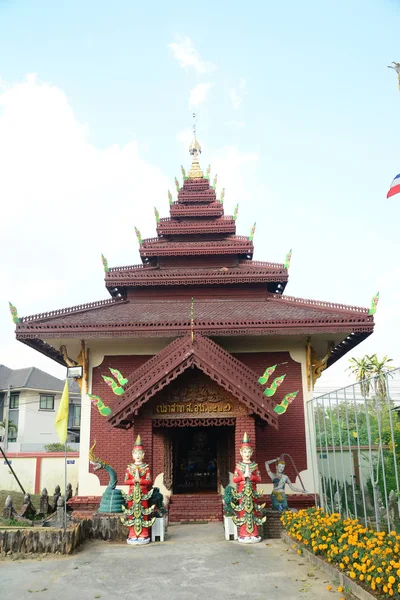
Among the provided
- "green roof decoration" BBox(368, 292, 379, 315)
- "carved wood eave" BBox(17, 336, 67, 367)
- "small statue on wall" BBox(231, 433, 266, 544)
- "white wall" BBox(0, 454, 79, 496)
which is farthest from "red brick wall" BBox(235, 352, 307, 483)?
"white wall" BBox(0, 454, 79, 496)

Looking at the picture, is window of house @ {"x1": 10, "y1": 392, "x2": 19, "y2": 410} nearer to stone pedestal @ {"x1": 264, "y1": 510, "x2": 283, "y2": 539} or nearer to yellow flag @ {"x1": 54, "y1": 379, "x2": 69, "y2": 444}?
yellow flag @ {"x1": 54, "y1": 379, "x2": 69, "y2": 444}

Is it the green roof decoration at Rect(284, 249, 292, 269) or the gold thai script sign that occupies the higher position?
the green roof decoration at Rect(284, 249, 292, 269)

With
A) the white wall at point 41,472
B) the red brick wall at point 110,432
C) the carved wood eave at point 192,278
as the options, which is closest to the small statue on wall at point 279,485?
the red brick wall at point 110,432

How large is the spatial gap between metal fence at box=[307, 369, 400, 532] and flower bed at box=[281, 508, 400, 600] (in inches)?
20.2

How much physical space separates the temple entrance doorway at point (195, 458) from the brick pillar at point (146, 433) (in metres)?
3.77

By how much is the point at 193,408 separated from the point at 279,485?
2917 millimetres

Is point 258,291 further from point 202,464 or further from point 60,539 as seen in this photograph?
point 60,539

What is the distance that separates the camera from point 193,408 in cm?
1095

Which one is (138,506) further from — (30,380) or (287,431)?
(30,380)

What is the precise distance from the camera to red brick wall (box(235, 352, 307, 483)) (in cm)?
1298

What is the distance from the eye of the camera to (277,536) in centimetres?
1009

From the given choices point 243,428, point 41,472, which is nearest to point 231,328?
point 243,428

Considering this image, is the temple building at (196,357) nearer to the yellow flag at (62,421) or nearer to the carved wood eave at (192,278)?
the carved wood eave at (192,278)

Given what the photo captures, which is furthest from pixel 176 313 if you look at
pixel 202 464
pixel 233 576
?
pixel 233 576
